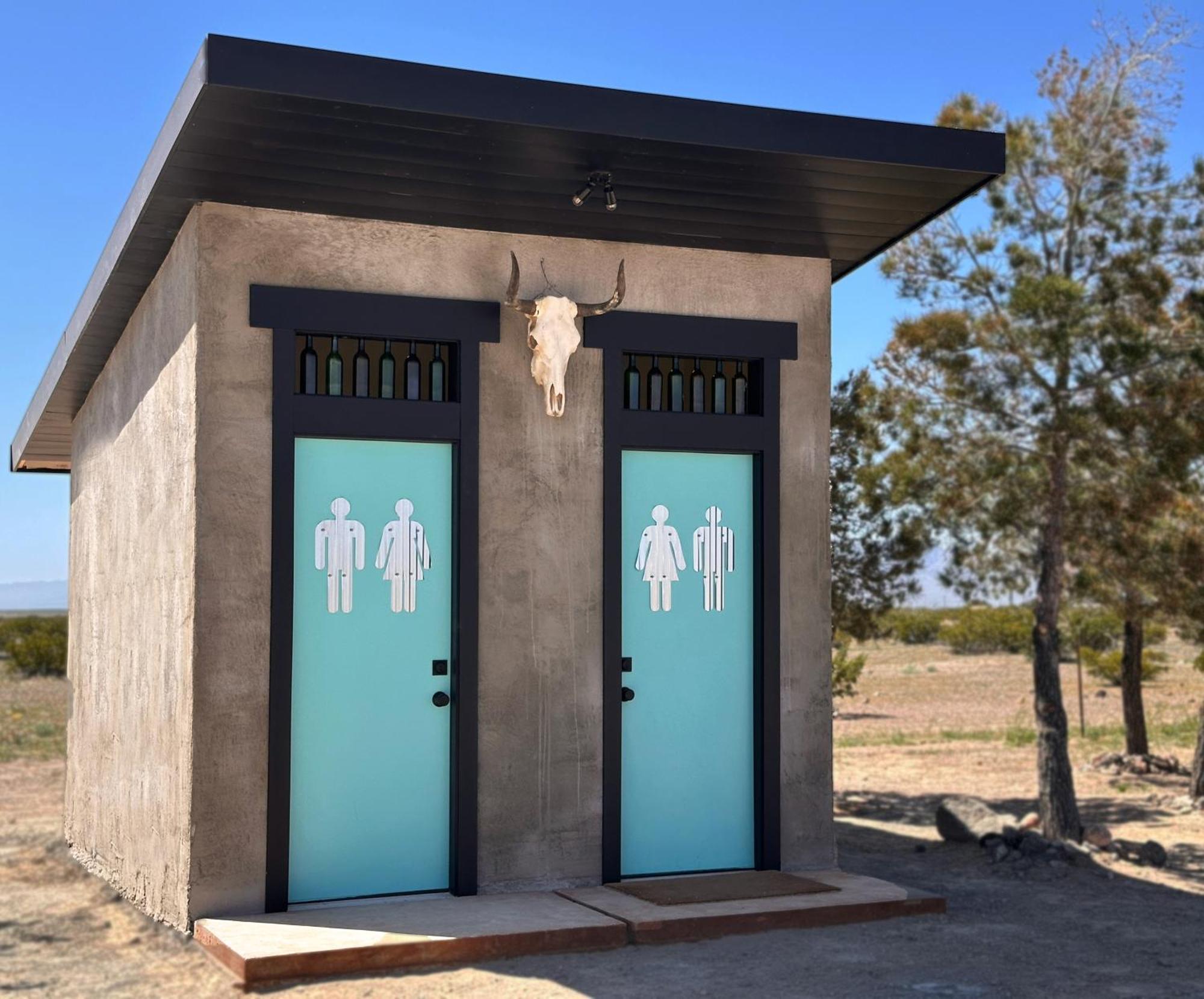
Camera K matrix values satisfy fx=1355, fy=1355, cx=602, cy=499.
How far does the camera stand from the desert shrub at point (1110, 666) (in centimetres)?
2495

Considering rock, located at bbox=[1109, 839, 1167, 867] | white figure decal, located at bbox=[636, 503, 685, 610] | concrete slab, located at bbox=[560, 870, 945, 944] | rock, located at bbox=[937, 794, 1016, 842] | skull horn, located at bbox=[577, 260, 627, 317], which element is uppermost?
skull horn, located at bbox=[577, 260, 627, 317]

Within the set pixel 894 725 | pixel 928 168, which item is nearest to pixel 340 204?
pixel 928 168

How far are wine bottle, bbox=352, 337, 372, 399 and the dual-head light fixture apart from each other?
4.13ft

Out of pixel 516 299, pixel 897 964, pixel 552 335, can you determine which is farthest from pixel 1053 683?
pixel 516 299

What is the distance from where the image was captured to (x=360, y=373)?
6.53 m

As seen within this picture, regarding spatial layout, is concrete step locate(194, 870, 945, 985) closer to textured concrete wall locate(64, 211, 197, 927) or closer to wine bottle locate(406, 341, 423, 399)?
textured concrete wall locate(64, 211, 197, 927)

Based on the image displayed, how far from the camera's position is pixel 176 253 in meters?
6.51

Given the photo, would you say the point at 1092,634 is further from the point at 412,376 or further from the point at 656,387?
the point at 412,376

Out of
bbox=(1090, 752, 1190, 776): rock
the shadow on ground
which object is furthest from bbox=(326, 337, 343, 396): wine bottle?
bbox=(1090, 752, 1190, 776): rock

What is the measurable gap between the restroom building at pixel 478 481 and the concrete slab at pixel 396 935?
0.84 ft

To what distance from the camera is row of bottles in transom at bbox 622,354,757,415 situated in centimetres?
708

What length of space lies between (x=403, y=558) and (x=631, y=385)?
1519mm

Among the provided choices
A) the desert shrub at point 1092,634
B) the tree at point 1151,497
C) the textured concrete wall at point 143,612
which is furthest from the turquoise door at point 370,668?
the desert shrub at point 1092,634

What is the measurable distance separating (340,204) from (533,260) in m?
1.02
